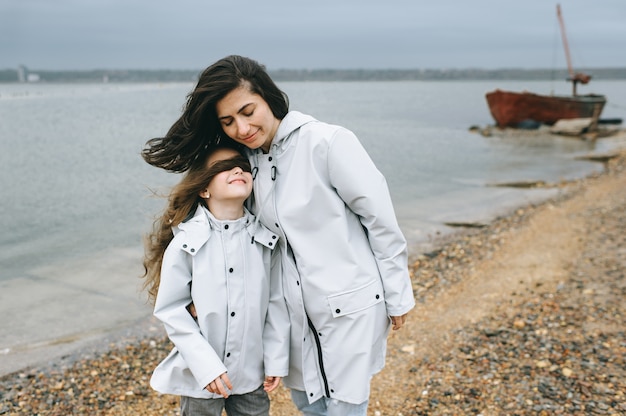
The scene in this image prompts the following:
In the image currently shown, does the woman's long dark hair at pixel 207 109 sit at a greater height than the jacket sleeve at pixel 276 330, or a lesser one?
greater

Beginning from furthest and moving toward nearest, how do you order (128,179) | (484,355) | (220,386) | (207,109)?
(128,179)
(484,355)
(207,109)
(220,386)

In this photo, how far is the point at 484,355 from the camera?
15.2ft

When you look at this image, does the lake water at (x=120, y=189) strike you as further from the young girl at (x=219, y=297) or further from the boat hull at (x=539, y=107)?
the boat hull at (x=539, y=107)

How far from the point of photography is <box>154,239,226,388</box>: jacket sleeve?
2.55 m

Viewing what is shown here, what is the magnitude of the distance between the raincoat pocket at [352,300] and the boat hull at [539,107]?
36.2 meters

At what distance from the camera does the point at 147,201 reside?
14.3 metres

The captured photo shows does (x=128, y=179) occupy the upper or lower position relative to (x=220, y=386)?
lower

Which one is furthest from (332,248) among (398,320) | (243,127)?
(243,127)

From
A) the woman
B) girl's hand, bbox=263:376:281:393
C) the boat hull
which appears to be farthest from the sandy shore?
the boat hull

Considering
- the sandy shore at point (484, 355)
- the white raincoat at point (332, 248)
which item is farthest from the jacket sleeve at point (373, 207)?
the sandy shore at point (484, 355)

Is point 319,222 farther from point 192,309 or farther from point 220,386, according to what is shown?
point 220,386

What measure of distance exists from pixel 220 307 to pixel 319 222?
0.58 m

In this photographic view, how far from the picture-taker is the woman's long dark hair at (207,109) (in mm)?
2623

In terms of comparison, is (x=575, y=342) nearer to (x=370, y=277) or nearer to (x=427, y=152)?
(x=370, y=277)
